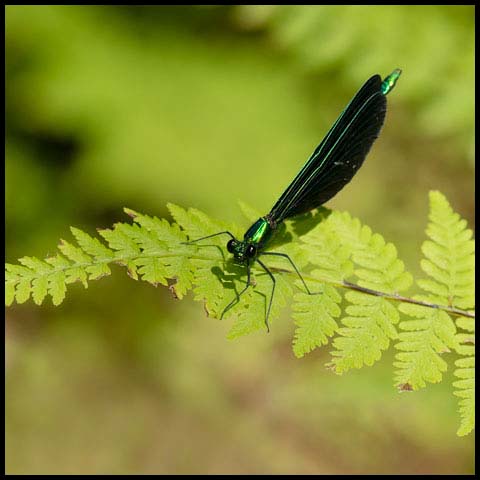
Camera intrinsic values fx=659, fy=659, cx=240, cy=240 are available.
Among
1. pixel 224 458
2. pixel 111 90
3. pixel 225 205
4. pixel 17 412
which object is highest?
pixel 111 90

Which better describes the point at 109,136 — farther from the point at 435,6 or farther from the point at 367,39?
the point at 435,6

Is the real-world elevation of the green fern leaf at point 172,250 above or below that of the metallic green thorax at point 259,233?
below

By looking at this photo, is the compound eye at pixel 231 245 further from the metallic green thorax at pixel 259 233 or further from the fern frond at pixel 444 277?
the fern frond at pixel 444 277

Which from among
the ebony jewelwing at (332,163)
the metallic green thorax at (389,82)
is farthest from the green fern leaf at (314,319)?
the metallic green thorax at (389,82)

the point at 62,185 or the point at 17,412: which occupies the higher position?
the point at 62,185

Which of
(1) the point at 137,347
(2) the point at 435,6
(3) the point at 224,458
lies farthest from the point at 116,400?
(2) the point at 435,6

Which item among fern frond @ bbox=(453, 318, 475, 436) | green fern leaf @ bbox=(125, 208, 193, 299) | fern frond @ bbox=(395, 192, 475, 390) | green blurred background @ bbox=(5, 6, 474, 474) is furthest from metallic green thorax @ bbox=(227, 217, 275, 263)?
green blurred background @ bbox=(5, 6, 474, 474)

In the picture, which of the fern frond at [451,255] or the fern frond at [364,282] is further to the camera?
the fern frond at [451,255]
